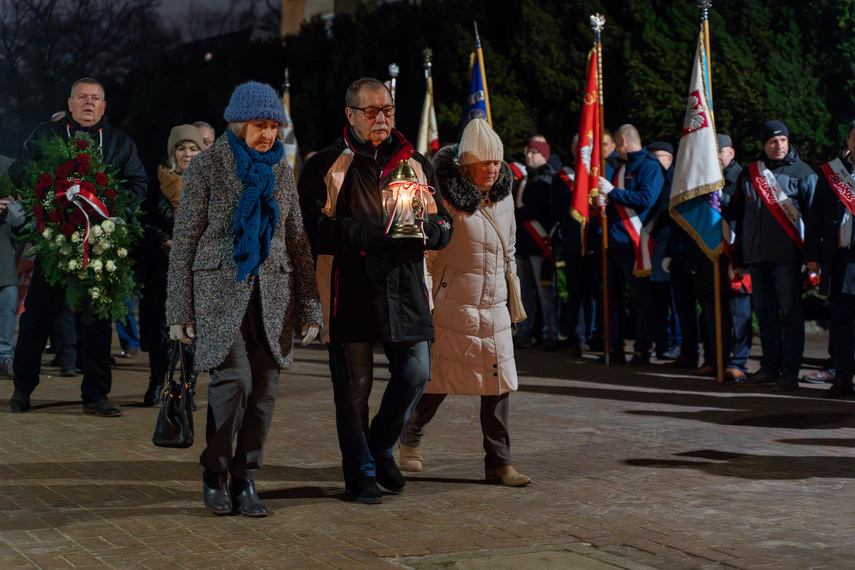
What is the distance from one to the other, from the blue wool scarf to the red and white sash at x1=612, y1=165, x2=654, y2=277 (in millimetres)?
6935

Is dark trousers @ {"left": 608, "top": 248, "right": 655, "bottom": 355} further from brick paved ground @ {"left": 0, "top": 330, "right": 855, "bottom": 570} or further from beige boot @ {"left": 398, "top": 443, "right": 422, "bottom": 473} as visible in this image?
beige boot @ {"left": 398, "top": 443, "right": 422, "bottom": 473}

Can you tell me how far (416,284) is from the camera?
20.0 ft

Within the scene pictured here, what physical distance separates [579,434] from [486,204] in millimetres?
2258

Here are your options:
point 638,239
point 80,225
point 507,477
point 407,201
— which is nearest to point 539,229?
point 638,239

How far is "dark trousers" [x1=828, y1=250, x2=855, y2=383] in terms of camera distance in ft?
32.1

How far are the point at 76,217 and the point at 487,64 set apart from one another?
8.61 metres

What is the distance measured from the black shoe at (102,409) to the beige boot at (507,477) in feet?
11.9

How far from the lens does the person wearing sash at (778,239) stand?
1022cm

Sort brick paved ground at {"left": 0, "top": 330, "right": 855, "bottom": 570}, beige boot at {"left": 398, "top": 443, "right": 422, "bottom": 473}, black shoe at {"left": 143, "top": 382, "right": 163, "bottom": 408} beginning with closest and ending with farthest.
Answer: brick paved ground at {"left": 0, "top": 330, "right": 855, "bottom": 570} < beige boot at {"left": 398, "top": 443, "right": 422, "bottom": 473} < black shoe at {"left": 143, "top": 382, "right": 163, "bottom": 408}

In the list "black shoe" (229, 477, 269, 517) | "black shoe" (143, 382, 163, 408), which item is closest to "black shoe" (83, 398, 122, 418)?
"black shoe" (143, 382, 163, 408)

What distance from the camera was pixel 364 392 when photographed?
6.11 meters

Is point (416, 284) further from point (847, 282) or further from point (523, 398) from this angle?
point (847, 282)

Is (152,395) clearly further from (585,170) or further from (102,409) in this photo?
(585,170)

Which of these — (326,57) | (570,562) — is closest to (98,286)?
(570,562)
